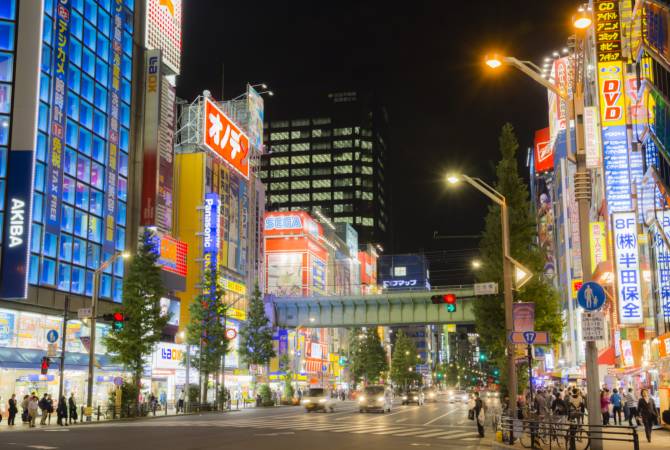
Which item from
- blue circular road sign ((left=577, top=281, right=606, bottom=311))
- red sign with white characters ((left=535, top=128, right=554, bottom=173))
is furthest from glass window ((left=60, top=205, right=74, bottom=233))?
red sign with white characters ((left=535, top=128, right=554, bottom=173))

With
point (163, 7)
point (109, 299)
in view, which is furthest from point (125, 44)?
point (109, 299)

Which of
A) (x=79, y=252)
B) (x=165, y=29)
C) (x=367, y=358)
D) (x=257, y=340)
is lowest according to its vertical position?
(x=367, y=358)

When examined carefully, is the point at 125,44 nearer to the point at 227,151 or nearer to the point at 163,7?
the point at 163,7

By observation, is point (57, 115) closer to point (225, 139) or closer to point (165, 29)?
point (165, 29)

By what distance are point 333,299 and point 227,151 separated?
23669 mm

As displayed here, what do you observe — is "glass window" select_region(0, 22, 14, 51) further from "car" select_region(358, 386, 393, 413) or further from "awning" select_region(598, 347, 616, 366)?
"awning" select_region(598, 347, 616, 366)

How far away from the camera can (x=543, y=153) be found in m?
112

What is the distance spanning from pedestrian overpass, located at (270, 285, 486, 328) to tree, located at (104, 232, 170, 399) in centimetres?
2561

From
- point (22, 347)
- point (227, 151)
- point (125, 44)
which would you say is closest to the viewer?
point (22, 347)

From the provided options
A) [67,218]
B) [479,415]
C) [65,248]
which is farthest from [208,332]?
[479,415]

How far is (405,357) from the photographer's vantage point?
154 meters

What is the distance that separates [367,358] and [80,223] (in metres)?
83.7

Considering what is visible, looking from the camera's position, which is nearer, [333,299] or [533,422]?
[533,422]

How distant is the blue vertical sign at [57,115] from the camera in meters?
50.0
